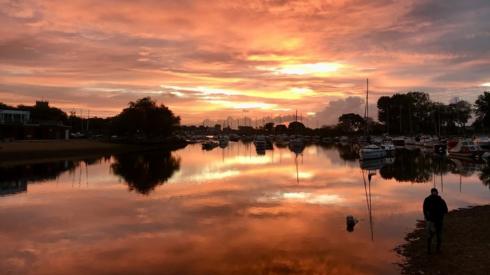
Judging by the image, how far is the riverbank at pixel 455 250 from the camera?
17031 millimetres

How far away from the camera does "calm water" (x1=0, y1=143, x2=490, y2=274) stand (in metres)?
19.6

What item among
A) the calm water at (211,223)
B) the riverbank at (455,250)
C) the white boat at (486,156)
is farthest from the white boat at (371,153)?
the riverbank at (455,250)

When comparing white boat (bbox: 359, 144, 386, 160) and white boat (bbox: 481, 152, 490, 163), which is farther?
white boat (bbox: 481, 152, 490, 163)

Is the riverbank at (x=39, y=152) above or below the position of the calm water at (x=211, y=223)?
above

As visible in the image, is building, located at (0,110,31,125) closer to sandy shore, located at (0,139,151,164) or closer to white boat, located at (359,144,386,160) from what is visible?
sandy shore, located at (0,139,151,164)

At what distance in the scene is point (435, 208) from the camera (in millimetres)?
18266

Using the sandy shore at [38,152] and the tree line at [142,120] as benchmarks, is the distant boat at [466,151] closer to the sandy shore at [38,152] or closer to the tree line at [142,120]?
the sandy shore at [38,152]

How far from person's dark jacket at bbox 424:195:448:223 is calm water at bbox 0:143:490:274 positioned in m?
2.49

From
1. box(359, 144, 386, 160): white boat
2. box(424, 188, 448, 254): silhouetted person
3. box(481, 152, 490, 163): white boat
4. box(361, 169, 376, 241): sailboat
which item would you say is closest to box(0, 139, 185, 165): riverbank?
box(361, 169, 376, 241): sailboat

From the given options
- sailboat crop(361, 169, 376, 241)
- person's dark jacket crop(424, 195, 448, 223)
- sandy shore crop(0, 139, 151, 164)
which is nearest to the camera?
person's dark jacket crop(424, 195, 448, 223)

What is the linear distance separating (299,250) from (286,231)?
4.19m

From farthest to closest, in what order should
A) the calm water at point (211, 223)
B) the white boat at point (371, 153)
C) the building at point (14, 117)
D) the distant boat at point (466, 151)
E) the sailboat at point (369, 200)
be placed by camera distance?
the building at point (14, 117)
the distant boat at point (466, 151)
the white boat at point (371, 153)
the sailboat at point (369, 200)
the calm water at point (211, 223)

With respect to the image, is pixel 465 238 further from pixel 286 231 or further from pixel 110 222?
pixel 110 222

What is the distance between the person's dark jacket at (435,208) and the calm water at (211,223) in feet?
8.16
